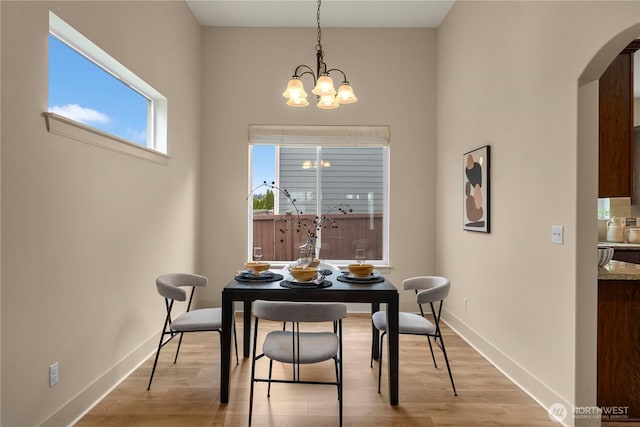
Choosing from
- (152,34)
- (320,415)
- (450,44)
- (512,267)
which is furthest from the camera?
(450,44)

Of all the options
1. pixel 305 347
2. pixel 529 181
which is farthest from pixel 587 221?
pixel 305 347

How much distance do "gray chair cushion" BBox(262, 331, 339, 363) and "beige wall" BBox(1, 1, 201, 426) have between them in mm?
1137

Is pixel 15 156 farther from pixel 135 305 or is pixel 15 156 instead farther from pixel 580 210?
pixel 580 210

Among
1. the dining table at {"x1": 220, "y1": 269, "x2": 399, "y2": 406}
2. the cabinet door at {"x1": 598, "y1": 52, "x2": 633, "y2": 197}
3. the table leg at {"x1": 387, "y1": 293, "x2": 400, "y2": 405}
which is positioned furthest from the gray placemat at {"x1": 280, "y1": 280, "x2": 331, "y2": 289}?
the cabinet door at {"x1": 598, "y1": 52, "x2": 633, "y2": 197}

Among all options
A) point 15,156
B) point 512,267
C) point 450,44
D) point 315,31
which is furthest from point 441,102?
point 15,156

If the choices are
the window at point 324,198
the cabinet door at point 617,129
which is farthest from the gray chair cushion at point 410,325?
the window at point 324,198

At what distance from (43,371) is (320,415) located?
153 cm

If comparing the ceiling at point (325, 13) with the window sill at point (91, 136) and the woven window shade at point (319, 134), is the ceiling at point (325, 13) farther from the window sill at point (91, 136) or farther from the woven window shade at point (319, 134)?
the window sill at point (91, 136)

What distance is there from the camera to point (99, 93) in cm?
273

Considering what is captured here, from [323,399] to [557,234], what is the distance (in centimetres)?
179

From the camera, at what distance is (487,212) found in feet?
10.7

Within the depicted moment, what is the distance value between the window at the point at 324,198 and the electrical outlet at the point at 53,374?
109 inches

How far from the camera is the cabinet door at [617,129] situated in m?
2.28

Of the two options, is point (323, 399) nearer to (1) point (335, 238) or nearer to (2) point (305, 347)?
(2) point (305, 347)
